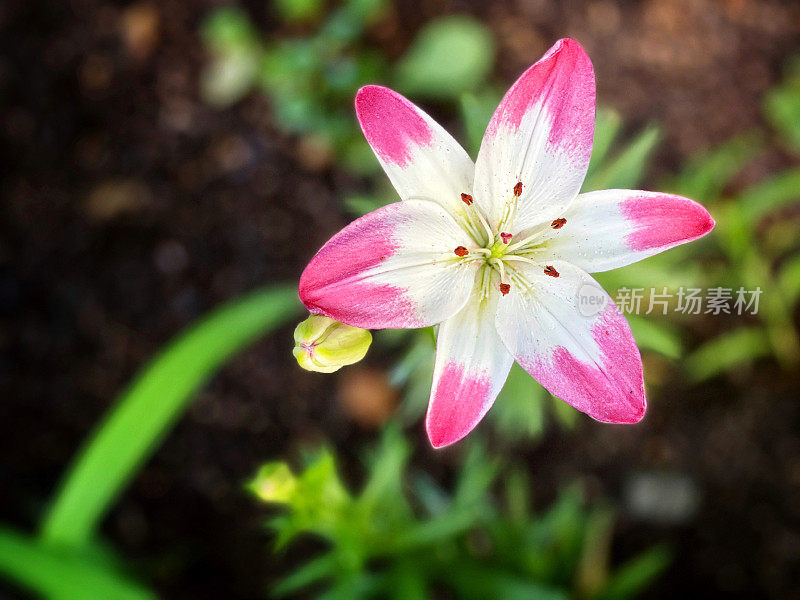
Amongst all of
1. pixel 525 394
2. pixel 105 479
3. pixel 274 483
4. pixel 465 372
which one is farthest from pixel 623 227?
pixel 105 479

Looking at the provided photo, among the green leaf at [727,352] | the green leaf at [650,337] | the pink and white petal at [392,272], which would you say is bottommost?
the pink and white petal at [392,272]

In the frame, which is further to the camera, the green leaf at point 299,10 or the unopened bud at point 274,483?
the green leaf at point 299,10

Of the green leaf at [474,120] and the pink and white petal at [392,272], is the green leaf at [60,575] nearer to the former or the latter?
the pink and white petal at [392,272]

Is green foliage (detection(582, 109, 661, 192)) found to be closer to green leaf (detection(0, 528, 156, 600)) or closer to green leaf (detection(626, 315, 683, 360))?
green leaf (detection(626, 315, 683, 360))

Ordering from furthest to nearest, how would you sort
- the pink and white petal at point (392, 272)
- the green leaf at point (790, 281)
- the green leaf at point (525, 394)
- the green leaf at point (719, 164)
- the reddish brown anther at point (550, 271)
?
the green leaf at point (719, 164), the green leaf at point (790, 281), the green leaf at point (525, 394), the reddish brown anther at point (550, 271), the pink and white petal at point (392, 272)

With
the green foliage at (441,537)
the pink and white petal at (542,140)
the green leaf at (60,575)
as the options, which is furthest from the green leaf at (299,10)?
the green leaf at (60,575)

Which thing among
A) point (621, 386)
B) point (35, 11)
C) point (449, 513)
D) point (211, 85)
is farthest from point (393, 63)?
point (621, 386)

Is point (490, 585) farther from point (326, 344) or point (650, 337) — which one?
point (326, 344)

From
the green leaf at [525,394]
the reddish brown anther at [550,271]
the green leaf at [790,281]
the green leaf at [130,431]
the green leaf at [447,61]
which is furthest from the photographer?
the green leaf at [447,61]
